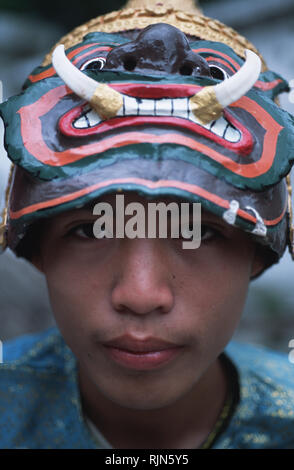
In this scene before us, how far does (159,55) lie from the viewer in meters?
1.02

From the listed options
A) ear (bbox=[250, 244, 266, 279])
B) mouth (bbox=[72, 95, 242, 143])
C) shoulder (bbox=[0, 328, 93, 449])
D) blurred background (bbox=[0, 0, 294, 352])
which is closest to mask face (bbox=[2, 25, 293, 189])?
mouth (bbox=[72, 95, 242, 143])

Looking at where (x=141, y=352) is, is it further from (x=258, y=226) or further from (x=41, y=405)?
(x=41, y=405)

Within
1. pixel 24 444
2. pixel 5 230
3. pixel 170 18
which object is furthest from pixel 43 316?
pixel 170 18

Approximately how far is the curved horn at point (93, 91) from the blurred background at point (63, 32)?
6.32 ft

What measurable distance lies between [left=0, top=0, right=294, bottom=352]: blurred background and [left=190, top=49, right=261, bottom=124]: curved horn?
191cm

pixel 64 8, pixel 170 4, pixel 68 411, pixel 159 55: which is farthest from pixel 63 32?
pixel 68 411

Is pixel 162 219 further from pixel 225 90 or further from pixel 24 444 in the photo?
pixel 24 444

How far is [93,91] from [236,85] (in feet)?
0.87

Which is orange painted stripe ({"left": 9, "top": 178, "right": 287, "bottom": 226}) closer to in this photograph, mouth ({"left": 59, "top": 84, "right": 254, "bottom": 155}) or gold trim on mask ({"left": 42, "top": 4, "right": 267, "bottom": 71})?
mouth ({"left": 59, "top": 84, "right": 254, "bottom": 155})

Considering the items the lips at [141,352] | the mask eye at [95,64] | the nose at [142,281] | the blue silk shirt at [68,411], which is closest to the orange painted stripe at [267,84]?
the mask eye at [95,64]

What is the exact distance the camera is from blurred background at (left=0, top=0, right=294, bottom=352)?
111 inches

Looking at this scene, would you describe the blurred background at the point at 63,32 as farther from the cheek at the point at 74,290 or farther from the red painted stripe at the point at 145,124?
the red painted stripe at the point at 145,124

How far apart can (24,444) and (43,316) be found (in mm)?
1588

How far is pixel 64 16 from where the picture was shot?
2928mm
